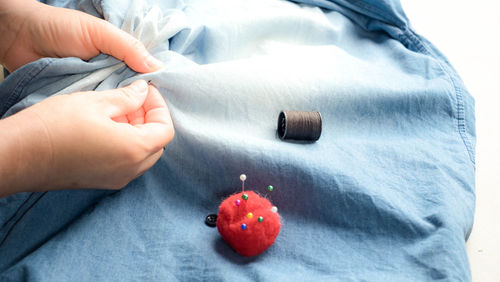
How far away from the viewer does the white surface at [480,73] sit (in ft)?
3.08

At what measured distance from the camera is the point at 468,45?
1.41m

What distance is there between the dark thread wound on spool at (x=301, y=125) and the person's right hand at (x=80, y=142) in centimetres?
30

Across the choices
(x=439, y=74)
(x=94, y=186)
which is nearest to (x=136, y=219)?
(x=94, y=186)

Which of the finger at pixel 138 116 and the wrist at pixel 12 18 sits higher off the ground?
the wrist at pixel 12 18

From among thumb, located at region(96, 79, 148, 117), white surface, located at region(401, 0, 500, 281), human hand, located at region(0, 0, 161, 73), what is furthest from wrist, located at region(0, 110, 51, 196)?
white surface, located at region(401, 0, 500, 281)

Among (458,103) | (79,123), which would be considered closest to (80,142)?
(79,123)

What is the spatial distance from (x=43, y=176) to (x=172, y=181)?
0.30 metres

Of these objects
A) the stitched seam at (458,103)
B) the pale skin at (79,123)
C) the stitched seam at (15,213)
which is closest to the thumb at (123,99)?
the pale skin at (79,123)

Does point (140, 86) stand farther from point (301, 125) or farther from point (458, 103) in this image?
point (458, 103)

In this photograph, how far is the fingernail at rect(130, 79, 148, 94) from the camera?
0.90 meters

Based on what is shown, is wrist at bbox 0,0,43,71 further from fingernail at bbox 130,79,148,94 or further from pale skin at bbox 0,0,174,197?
fingernail at bbox 130,79,148,94

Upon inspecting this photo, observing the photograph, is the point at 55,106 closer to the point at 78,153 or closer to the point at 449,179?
the point at 78,153

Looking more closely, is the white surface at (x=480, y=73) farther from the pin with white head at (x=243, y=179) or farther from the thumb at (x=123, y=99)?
the thumb at (x=123, y=99)

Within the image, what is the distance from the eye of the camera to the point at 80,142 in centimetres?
81
